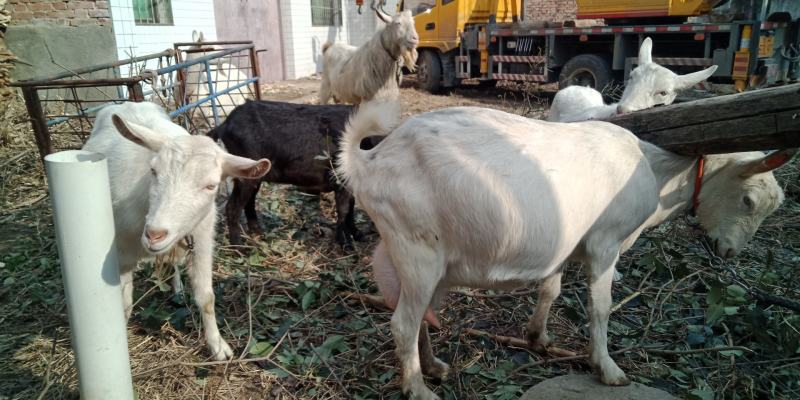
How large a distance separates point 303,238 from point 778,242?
3703 mm

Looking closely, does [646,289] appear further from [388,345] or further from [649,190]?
[388,345]

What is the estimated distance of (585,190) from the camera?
2512 mm

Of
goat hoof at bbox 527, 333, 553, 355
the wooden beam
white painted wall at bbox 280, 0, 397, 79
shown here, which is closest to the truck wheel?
white painted wall at bbox 280, 0, 397, 79

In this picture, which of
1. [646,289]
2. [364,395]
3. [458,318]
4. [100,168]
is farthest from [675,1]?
[100,168]

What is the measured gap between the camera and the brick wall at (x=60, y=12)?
7.30m

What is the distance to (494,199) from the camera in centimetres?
239

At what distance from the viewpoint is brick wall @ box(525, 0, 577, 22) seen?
63.6 ft

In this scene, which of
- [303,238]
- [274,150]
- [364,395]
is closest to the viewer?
[364,395]

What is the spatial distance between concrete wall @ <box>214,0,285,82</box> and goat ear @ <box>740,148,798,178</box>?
39.7 ft

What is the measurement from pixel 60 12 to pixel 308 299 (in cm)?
642

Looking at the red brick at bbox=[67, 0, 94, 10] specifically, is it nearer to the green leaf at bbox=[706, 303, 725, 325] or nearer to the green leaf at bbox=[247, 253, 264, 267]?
the green leaf at bbox=[247, 253, 264, 267]

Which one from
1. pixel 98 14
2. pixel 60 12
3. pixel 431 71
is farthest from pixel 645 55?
pixel 431 71

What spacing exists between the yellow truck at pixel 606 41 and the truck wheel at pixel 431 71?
0.02 meters

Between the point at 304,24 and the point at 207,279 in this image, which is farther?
the point at 304,24
